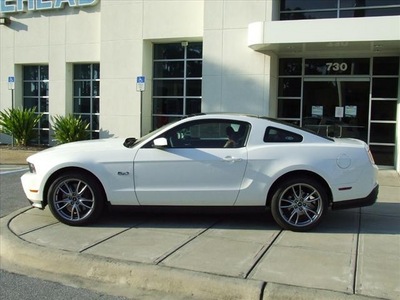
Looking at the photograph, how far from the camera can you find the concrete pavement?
4383 millimetres

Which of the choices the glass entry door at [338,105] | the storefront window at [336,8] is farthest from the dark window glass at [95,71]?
the glass entry door at [338,105]

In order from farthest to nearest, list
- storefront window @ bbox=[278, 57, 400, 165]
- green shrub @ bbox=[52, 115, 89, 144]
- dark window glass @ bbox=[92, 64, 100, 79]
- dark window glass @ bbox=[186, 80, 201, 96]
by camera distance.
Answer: dark window glass @ bbox=[92, 64, 100, 79] < green shrub @ bbox=[52, 115, 89, 144] < dark window glass @ bbox=[186, 80, 201, 96] < storefront window @ bbox=[278, 57, 400, 165]

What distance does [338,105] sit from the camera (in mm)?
13945

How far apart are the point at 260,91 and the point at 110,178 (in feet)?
26.8

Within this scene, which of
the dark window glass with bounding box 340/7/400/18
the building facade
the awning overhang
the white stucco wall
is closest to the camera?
the awning overhang

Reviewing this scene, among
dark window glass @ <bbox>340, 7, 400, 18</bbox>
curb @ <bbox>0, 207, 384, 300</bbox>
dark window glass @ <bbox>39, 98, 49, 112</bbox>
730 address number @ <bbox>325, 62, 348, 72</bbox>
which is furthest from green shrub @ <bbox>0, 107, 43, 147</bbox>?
curb @ <bbox>0, 207, 384, 300</bbox>

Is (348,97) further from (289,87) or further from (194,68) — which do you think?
(194,68)

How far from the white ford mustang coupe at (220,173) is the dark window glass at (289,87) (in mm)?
8367

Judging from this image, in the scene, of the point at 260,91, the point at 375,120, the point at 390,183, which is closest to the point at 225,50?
the point at 260,91

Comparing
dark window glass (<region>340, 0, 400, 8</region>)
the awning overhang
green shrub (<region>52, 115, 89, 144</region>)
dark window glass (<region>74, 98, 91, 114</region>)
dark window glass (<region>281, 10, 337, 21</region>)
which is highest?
dark window glass (<region>340, 0, 400, 8</region>)

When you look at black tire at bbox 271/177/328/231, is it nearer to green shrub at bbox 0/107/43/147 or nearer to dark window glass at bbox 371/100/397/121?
dark window glass at bbox 371/100/397/121

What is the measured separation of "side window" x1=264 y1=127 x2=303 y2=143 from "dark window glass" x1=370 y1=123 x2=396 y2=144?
27.8 ft

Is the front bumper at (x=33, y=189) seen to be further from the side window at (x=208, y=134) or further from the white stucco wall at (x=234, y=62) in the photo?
the white stucco wall at (x=234, y=62)

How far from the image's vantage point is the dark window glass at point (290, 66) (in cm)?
1432
